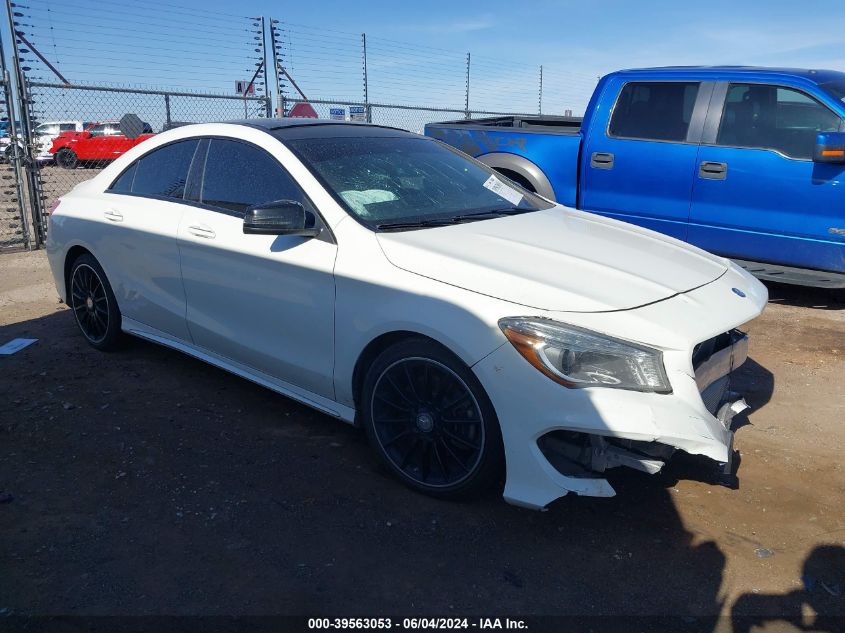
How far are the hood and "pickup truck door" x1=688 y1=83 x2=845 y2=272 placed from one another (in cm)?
249

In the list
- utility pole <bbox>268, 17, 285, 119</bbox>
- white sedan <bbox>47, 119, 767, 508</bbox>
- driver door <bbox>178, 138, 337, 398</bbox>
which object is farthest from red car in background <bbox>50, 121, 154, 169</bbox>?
driver door <bbox>178, 138, 337, 398</bbox>

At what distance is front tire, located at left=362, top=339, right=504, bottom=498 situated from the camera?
2.95 m

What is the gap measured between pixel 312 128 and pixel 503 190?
3.81 ft

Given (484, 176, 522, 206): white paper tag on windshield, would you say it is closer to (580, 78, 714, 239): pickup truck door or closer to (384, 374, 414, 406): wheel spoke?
(384, 374, 414, 406): wheel spoke

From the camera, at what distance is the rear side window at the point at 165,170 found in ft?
14.3

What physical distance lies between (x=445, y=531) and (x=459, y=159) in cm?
235

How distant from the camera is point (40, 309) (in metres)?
6.33

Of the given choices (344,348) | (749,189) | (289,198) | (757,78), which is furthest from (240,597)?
(757,78)

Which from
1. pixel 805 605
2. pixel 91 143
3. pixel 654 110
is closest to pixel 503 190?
pixel 805 605

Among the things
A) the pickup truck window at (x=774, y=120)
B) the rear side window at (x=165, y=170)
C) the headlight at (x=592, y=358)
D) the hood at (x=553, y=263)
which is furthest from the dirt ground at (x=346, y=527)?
the pickup truck window at (x=774, y=120)

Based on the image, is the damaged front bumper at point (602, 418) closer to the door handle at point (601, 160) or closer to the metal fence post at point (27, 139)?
the door handle at point (601, 160)

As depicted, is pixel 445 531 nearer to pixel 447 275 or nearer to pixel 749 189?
pixel 447 275

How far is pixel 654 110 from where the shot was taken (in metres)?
6.50

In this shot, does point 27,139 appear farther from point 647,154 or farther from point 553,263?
point 553,263
